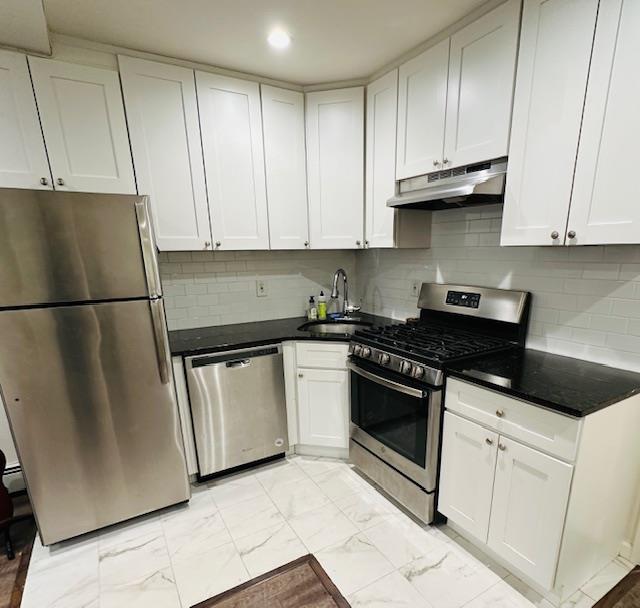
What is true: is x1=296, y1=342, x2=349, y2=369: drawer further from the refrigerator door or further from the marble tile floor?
the refrigerator door

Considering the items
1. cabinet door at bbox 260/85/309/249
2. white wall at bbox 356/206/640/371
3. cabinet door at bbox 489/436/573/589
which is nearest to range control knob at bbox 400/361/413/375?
cabinet door at bbox 489/436/573/589

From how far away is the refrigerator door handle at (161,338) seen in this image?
1713 millimetres

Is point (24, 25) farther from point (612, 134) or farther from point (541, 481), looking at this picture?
point (541, 481)

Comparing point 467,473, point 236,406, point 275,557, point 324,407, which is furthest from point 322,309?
point 275,557

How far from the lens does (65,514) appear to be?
5.65 feet

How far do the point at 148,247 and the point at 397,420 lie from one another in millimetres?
1583

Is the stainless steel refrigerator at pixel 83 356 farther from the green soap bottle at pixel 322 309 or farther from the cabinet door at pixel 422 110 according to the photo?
the cabinet door at pixel 422 110

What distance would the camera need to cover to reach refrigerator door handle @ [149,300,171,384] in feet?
5.62

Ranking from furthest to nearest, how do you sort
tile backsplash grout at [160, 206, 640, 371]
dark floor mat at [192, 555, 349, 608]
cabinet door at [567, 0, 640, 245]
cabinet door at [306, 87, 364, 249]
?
cabinet door at [306, 87, 364, 249] → tile backsplash grout at [160, 206, 640, 371] → dark floor mat at [192, 555, 349, 608] → cabinet door at [567, 0, 640, 245]

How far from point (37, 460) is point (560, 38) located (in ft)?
9.72

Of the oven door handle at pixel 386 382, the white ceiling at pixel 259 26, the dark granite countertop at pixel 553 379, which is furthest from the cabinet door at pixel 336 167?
the dark granite countertop at pixel 553 379

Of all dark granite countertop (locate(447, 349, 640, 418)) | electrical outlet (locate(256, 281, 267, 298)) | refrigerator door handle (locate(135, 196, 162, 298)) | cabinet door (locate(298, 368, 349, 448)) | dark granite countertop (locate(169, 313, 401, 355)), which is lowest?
Answer: cabinet door (locate(298, 368, 349, 448))

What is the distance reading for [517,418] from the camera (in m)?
1.35

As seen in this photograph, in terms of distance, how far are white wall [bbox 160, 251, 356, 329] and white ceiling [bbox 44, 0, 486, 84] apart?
1214mm
